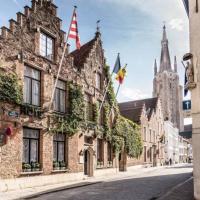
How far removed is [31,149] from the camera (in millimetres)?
19688

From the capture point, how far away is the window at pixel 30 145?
19178 mm

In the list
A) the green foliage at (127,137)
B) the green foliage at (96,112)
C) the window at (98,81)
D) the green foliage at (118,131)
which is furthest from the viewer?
the green foliage at (127,137)

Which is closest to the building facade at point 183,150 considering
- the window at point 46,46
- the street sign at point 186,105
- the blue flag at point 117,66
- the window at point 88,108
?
the blue flag at point 117,66

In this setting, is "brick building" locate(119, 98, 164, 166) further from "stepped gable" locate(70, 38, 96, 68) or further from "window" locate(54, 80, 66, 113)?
"window" locate(54, 80, 66, 113)

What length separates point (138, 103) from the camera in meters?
57.7

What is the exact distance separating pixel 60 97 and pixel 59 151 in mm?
3622

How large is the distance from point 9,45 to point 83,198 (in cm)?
923

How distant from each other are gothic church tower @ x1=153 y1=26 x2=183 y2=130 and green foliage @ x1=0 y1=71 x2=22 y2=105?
99.5 metres

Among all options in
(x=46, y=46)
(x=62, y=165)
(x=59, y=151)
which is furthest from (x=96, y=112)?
(x=46, y=46)

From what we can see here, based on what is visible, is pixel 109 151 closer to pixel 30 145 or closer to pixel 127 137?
pixel 127 137

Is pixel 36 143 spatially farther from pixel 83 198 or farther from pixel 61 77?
pixel 83 198

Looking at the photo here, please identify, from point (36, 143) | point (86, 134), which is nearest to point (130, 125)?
point (86, 134)

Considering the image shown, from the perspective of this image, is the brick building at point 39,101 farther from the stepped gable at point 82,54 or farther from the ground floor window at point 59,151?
the stepped gable at point 82,54

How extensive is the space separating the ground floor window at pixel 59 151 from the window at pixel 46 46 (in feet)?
17.2
